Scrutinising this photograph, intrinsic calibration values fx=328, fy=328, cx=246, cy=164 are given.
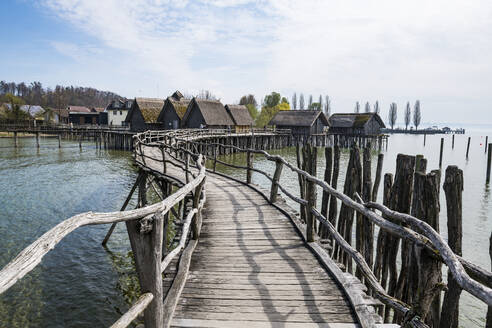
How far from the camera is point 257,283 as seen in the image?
12.5 ft

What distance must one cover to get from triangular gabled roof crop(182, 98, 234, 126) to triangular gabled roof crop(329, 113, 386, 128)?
19.2 meters

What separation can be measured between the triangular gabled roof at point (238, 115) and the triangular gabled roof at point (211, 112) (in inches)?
30.8

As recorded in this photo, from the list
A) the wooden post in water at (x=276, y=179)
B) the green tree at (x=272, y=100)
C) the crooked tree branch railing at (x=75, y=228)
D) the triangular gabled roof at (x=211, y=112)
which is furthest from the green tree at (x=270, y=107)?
the crooked tree branch railing at (x=75, y=228)

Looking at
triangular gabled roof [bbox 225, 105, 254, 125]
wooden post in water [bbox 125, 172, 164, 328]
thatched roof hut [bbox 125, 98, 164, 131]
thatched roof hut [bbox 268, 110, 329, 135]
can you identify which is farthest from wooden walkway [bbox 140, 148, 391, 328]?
thatched roof hut [bbox 268, 110, 329, 135]

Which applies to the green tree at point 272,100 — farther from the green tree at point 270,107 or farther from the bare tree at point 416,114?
the bare tree at point 416,114

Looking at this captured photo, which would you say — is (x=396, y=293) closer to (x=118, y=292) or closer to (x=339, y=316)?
(x=339, y=316)

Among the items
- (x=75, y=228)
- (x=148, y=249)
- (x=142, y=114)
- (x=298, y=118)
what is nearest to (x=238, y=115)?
(x=298, y=118)

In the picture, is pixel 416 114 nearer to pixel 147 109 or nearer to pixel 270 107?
pixel 270 107

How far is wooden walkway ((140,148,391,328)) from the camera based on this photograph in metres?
3.11

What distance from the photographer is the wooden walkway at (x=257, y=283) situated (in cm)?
311

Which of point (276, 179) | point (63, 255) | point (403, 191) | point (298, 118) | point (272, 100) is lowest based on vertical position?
point (63, 255)

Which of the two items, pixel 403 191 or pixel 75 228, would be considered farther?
pixel 403 191

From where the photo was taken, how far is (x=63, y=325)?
6.49m

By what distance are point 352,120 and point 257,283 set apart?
170ft
